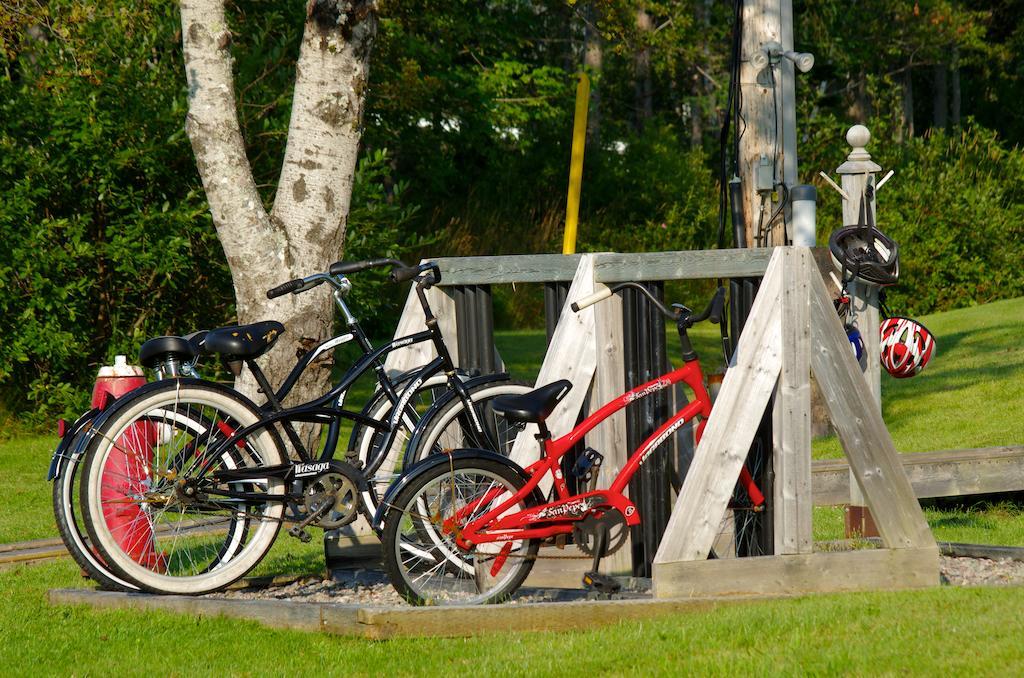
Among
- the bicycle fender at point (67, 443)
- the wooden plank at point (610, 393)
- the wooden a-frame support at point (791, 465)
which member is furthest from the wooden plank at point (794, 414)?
the bicycle fender at point (67, 443)

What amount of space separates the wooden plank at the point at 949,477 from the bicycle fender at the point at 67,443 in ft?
13.4

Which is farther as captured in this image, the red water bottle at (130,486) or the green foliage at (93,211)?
the green foliage at (93,211)

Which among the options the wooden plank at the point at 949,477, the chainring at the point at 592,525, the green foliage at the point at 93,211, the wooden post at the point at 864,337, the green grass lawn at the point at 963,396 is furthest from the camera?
the green foliage at the point at 93,211

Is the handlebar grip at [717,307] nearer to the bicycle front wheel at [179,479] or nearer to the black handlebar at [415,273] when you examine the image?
the black handlebar at [415,273]

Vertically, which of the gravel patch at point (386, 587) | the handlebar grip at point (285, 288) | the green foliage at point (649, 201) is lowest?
the gravel patch at point (386, 587)

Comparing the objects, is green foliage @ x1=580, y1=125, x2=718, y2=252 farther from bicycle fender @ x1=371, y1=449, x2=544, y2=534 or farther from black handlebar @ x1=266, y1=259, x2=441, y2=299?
bicycle fender @ x1=371, y1=449, x2=544, y2=534

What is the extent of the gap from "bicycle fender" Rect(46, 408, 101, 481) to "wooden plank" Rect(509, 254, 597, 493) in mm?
1779

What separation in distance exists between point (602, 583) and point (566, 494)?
39 cm

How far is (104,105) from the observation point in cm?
1243

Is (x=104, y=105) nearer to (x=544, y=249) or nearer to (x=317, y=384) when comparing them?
(x=317, y=384)

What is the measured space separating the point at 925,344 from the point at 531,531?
12.6 feet

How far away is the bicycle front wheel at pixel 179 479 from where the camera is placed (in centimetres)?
553

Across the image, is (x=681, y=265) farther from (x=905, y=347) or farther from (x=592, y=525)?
(x=905, y=347)

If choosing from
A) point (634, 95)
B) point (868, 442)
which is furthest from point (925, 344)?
point (634, 95)
